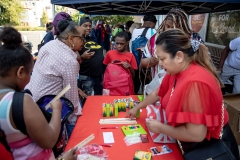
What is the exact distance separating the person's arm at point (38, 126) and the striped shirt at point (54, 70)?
→ 632 mm

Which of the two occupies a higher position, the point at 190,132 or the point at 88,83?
the point at 190,132

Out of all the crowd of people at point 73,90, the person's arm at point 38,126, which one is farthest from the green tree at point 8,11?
the person's arm at point 38,126

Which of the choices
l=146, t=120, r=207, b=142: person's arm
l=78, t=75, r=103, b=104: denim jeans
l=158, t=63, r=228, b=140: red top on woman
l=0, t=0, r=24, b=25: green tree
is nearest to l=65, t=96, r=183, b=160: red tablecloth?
l=146, t=120, r=207, b=142: person's arm

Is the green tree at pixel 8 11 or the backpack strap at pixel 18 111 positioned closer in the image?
the backpack strap at pixel 18 111

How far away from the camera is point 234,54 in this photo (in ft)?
9.63

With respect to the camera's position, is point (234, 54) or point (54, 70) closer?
point (54, 70)

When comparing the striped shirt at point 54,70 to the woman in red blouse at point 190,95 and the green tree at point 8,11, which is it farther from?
the green tree at point 8,11

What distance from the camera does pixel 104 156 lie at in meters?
1.26

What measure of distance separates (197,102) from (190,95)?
51 mm

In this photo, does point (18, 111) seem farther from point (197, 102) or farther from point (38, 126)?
point (197, 102)

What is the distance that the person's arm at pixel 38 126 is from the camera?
896mm

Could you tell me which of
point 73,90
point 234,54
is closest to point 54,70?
point 73,90

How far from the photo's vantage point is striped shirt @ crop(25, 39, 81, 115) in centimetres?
163

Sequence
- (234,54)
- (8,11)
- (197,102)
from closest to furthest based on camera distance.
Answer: (197,102), (234,54), (8,11)
